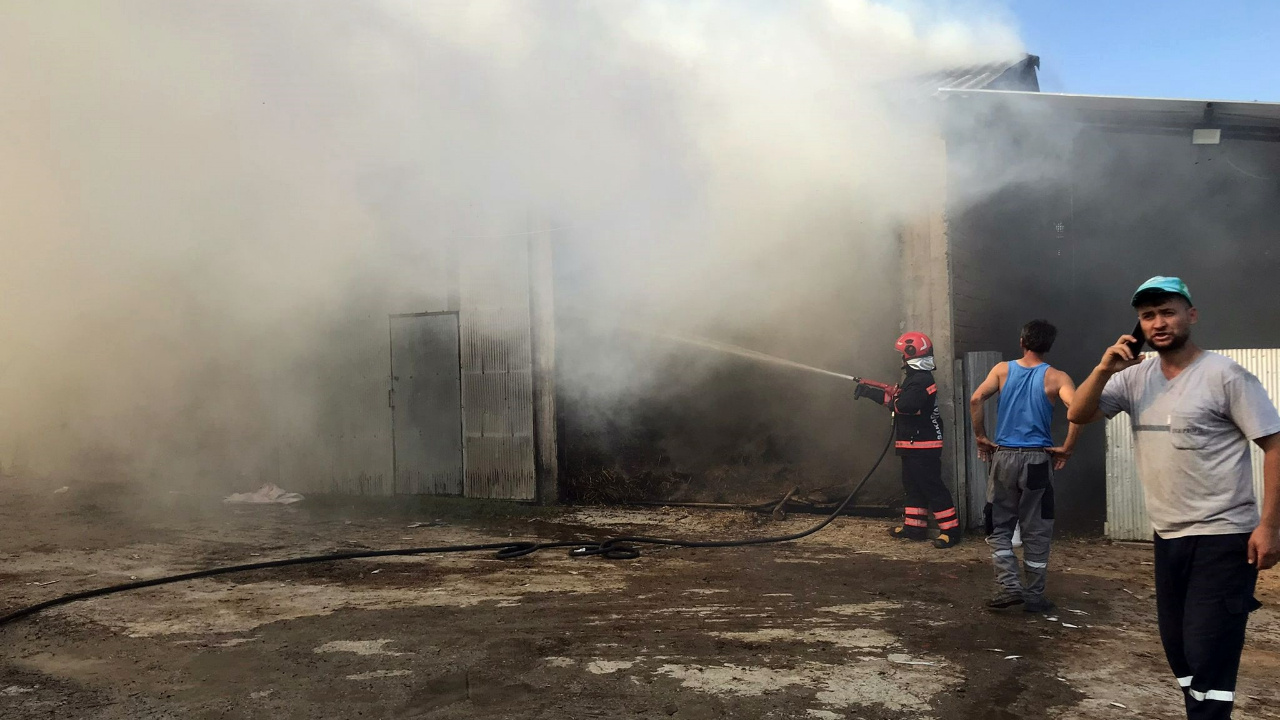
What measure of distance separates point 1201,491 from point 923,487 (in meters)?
4.00

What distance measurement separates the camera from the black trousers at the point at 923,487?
637 centimetres

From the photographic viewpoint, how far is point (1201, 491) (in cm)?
254

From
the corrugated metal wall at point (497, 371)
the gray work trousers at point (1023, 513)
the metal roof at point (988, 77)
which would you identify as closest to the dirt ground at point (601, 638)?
the gray work trousers at point (1023, 513)

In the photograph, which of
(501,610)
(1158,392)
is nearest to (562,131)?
(501,610)

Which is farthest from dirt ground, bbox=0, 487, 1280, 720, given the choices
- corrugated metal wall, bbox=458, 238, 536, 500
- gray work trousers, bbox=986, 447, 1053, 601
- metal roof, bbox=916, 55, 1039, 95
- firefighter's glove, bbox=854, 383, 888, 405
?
metal roof, bbox=916, 55, 1039, 95

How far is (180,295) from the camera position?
8961 millimetres

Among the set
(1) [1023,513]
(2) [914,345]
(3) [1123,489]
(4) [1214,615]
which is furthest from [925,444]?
(4) [1214,615]

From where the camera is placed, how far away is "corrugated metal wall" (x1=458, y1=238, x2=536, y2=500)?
8727 millimetres

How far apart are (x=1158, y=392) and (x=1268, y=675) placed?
1.76 metres

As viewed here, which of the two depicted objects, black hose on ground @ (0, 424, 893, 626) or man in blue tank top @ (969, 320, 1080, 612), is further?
black hose on ground @ (0, 424, 893, 626)

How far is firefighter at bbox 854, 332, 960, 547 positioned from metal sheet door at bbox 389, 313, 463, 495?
15.7 ft

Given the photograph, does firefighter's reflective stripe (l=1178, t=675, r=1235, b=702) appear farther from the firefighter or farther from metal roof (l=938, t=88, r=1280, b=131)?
metal roof (l=938, t=88, r=1280, b=131)

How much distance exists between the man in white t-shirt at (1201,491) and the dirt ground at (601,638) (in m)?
0.74

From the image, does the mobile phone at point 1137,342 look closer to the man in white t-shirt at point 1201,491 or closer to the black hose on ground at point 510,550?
the man in white t-shirt at point 1201,491
